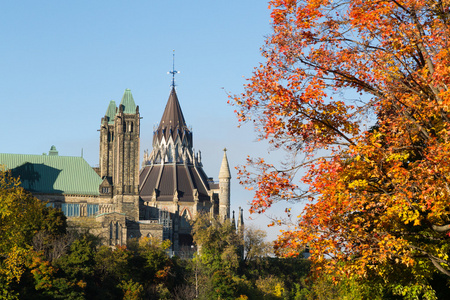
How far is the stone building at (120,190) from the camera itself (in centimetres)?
12419

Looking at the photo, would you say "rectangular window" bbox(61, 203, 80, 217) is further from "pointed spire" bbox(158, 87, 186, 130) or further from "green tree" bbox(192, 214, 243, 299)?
"pointed spire" bbox(158, 87, 186, 130)

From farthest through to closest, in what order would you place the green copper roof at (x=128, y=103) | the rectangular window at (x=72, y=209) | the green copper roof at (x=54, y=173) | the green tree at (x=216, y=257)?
the green copper roof at (x=128, y=103) < the rectangular window at (x=72, y=209) < the green copper roof at (x=54, y=173) < the green tree at (x=216, y=257)

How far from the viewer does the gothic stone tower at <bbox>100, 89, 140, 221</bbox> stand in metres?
128

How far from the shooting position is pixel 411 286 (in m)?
27.6

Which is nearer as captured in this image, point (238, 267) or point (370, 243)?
point (370, 243)

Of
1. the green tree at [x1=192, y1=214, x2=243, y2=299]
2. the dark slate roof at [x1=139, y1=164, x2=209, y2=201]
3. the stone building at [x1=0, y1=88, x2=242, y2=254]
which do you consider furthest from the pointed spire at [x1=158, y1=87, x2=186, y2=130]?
the green tree at [x1=192, y1=214, x2=243, y2=299]

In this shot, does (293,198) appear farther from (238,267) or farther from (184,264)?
(238,267)

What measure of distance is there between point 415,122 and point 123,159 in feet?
363

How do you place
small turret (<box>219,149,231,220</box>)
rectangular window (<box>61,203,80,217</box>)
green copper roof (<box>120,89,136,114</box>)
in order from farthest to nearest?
small turret (<box>219,149,231,220</box>), green copper roof (<box>120,89,136,114</box>), rectangular window (<box>61,203,80,217</box>)

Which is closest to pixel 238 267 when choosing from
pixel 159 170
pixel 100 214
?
pixel 100 214

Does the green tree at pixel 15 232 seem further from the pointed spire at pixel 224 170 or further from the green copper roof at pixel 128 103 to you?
the pointed spire at pixel 224 170

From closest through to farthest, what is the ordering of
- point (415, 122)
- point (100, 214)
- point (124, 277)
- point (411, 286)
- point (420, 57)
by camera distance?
point (415, 122), point (420, 57), point (411, 286), point (124, 277), point (100, 214)

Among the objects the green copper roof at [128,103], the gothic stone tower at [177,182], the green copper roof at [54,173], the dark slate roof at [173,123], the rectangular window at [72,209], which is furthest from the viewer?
the dark slate roof at [173,123]

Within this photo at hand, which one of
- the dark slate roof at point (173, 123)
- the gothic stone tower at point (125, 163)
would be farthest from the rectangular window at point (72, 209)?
the dark slate roof at point (173, 123)
